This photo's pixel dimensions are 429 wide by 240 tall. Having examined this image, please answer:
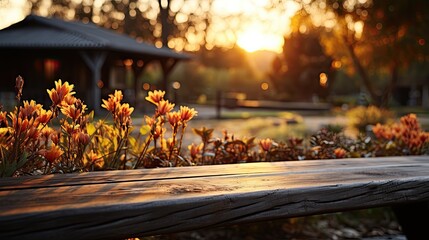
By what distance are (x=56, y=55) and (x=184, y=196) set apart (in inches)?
799

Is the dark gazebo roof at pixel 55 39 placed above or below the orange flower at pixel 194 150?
above

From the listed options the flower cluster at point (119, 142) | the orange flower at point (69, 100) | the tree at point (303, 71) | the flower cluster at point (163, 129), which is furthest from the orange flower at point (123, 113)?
the tree at point (303, 71)

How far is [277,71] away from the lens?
43.3 meters

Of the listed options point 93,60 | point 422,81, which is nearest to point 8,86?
point 93,60

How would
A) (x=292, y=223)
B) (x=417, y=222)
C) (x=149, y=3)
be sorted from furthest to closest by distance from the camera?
(x=149, y=3)
(x=292, y=223)
(x=417, y=222)

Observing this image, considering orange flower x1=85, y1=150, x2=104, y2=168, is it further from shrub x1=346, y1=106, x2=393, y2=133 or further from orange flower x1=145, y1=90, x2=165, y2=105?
shrub x1=346, y1=106, x2=393, y2=133

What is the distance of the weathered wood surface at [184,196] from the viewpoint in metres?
1.44

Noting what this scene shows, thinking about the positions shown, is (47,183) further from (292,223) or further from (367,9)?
(367,9)

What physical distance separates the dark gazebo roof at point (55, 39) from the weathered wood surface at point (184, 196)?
16626 millimetres

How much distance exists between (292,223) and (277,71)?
39018 mm

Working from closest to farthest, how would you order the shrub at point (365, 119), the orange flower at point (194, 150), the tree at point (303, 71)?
the orange flower at point (194, 150), the shrub at point (365, 119), the tree at point (303, 71)

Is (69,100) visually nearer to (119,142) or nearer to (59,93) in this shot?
(59,93)

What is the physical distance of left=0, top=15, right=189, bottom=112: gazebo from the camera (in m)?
18.6

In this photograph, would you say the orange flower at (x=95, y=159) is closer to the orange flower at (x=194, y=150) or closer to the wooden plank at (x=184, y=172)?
the wooden plank at (x=184, y=172)
